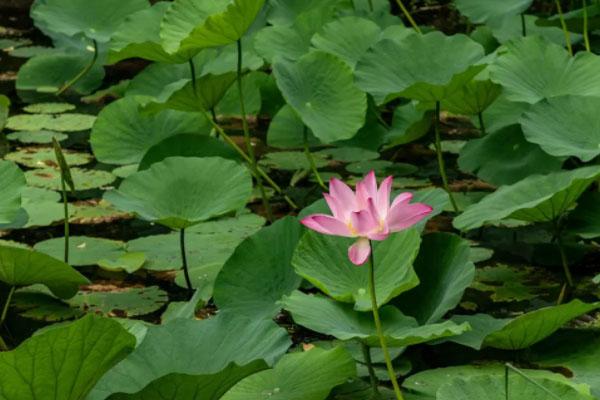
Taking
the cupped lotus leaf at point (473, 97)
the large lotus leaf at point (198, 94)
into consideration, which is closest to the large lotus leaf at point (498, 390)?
the cupped lotus leaf at point (473, 97)

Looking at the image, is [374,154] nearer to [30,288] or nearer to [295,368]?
[30,288]

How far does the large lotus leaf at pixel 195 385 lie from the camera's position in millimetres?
1343

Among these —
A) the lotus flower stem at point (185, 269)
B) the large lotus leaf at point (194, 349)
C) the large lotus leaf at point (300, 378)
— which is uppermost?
the large lotus leaf at point (194, 349)

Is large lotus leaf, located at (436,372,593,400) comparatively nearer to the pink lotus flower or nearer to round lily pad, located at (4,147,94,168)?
the pink lotus flower

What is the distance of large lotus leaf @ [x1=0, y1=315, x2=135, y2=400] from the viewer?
1.27 meters

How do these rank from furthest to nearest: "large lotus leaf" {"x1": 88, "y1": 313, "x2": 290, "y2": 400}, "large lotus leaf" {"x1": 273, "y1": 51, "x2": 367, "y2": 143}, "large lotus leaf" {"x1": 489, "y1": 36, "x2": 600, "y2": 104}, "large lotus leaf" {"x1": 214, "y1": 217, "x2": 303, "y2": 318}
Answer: "large lotus leaf" {"x1": 273, "y1": 51, "x2": 367, "y2": 143}
"large lotus leaf" {"x1": 489, "y1": 36, "x2": 600, "y2": 104}
"large lotus leaf" {"x1": 214, "y1": 217, "x2": 303, "y2": 318}
"large lotus leaf" {"x1": 88, "y1": 313, "x2": 290, "y2": 400}

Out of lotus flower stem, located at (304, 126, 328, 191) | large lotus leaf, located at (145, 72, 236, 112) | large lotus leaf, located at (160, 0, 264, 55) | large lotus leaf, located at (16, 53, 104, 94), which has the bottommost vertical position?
large lotus leaf, located at (16, 53, 104, 94)

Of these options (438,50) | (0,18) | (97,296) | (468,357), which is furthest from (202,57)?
(0,18)

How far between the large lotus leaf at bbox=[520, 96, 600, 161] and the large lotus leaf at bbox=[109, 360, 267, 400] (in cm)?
89

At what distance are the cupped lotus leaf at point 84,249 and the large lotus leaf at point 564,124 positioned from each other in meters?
0.75

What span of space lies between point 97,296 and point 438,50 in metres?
0.80

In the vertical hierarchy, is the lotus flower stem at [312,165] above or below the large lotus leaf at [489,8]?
below

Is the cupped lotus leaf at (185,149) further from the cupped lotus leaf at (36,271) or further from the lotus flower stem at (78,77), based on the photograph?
the lotus flower stem at (78,77)

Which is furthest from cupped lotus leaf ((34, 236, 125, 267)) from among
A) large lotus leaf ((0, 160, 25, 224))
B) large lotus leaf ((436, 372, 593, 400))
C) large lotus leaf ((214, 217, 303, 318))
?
large lotus leaf ((436, 372, 593, 400))
